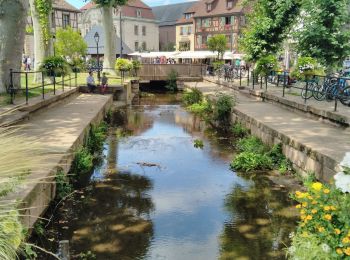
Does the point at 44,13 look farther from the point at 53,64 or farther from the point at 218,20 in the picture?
the point at 218,20

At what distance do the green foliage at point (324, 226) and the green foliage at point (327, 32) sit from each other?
15.7 m

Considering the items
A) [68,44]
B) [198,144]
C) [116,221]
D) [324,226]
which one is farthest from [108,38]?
[324,226]

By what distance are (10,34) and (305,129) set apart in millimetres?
8774

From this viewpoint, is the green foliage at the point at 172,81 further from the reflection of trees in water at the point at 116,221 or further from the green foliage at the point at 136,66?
the reflection of trees in water at the point at 116,221

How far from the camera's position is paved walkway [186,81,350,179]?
26.7 ft

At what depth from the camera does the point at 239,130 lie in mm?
13570

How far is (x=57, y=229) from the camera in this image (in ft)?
20.2

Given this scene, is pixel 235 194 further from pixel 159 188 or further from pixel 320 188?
pixel 320 188

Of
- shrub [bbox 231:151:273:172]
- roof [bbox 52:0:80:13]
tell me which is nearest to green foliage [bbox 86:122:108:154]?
shrub [bbox 231:151:273:172]

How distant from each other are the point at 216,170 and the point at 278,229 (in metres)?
3.54

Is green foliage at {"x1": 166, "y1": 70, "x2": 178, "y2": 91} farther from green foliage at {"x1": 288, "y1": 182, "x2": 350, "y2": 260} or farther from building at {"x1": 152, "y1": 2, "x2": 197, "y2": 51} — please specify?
building at {"x1": 152, "y1": 2, "x2": 197, "y2": 51}

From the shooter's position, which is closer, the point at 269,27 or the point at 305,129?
the point at 305,129

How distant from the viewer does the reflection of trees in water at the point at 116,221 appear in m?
5.68

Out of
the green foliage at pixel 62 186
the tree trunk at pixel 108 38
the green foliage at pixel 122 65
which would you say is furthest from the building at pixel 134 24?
the green foliage at pixel 62 186
